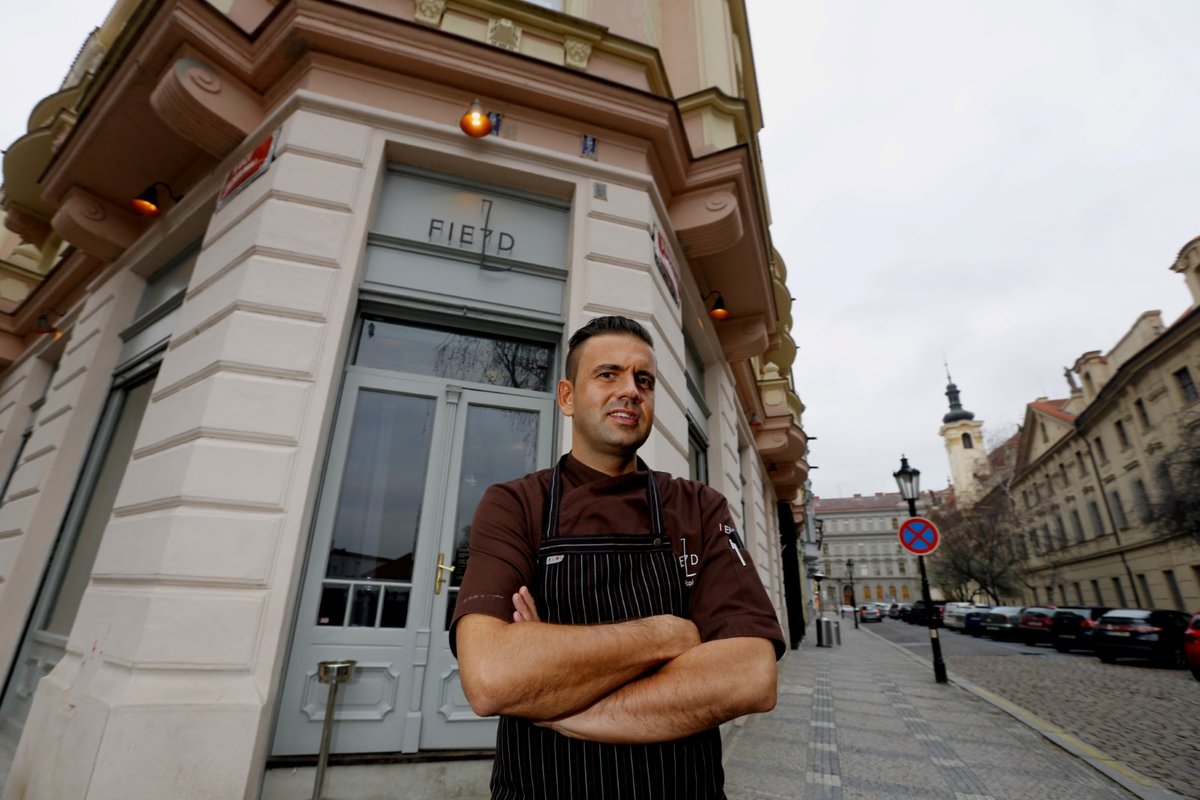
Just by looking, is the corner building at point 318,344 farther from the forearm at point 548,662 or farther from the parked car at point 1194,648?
the parked car at point 1194,648

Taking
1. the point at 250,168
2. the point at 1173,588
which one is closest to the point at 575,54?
the point at 250,168

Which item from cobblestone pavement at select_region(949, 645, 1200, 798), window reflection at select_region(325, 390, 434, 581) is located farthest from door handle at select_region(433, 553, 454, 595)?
cobblestone pavement at select_region(949, 645, 1200, 798)

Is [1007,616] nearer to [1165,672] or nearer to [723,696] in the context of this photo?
[1165,672]

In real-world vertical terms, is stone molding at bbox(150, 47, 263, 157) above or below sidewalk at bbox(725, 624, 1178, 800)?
above

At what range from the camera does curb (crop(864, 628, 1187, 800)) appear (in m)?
4.36

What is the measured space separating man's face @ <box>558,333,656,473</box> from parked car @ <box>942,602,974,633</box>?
35102mm

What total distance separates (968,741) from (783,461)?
9.27 m

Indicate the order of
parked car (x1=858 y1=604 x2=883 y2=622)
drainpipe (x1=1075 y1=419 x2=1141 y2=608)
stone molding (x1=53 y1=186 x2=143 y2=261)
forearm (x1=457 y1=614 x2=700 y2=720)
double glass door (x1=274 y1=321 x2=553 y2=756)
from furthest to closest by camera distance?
1. parked car (x1=858 y1=604 x2=883 y2=622)
2. drainpipe (x1=1075 y1=419 x2=1141 y2=608)
3. stone molding (x1=53 y1=186 x2=143 y2=261)
4. double glass door (x1=274 y1=321 x2=553 y2=756)
5. forearm (x1=457 y1=614 x2=700 y2=720)

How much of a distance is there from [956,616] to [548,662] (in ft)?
124

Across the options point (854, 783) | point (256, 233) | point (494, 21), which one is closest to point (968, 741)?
point (854, 783)

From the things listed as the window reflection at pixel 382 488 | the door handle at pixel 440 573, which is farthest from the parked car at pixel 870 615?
the window reflection at pixel 382 488

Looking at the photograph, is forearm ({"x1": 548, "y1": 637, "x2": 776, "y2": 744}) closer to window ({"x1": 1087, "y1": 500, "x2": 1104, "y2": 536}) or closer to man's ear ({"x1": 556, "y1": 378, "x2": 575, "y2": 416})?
man's ear ({"x1": 556, "y1": 378, "x2": 575, "y2": 416})

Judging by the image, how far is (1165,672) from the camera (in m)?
12.7

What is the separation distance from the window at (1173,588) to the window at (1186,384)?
858 centimetres
